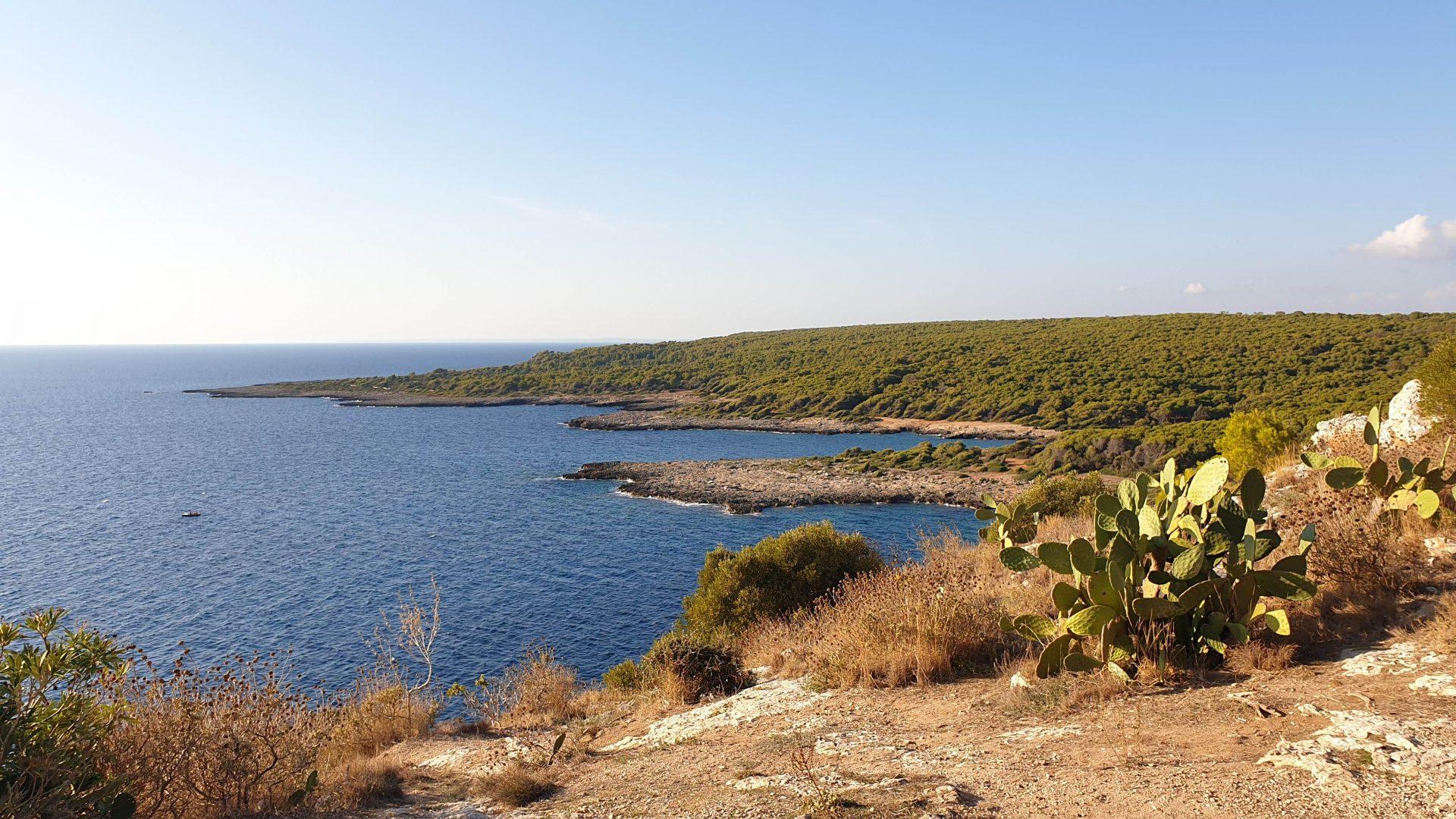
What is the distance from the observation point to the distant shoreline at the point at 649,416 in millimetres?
83500

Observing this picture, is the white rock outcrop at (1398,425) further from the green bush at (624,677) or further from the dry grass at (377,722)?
the dry grass at (377,722)

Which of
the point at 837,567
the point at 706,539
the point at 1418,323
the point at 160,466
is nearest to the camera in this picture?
the point at 837,567

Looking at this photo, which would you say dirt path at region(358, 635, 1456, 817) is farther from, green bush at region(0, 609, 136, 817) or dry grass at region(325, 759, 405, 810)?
green bush at region(0, 609, 136, 817)

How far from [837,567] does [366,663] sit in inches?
649

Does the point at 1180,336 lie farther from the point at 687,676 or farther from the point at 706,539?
the point at 687,676

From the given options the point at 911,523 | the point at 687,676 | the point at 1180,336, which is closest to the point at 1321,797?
the point at 687,676

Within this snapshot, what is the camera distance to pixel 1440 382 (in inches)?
538

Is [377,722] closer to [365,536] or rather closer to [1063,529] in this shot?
[1063,529]

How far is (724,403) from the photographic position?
10788cm

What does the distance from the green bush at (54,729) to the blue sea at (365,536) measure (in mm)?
20427

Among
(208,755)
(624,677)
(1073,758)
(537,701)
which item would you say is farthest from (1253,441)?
(208,755)

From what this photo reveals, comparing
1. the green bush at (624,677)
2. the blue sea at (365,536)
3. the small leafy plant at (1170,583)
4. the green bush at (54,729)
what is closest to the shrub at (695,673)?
the green bush at (624,677)

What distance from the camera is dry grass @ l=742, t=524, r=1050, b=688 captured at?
26.6ft

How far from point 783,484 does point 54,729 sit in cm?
5412
